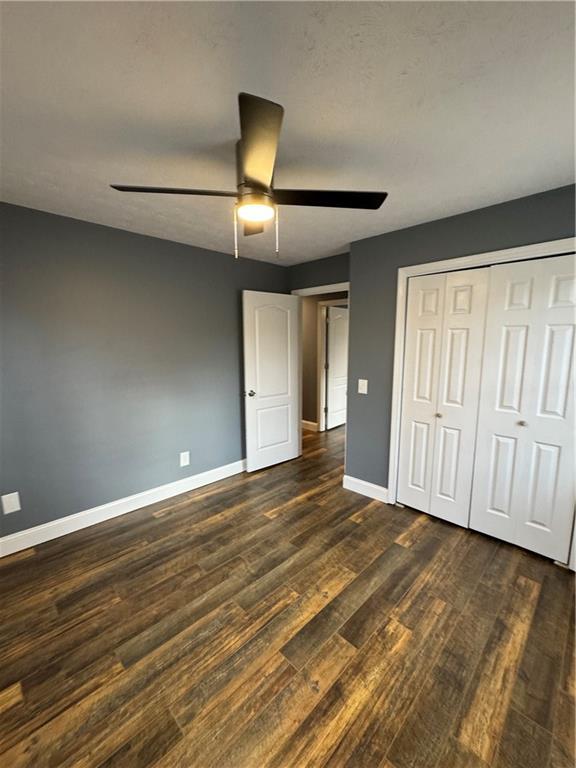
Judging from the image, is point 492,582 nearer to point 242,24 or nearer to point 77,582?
point 77,582

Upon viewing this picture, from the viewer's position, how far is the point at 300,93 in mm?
1163

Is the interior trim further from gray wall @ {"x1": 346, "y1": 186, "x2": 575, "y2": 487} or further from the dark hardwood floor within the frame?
the dark hardwood floor

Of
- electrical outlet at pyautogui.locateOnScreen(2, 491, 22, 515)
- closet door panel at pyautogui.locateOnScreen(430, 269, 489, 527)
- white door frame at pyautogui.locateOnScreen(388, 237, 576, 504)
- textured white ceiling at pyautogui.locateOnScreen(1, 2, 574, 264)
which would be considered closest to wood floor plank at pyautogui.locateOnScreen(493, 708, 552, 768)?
closet door panel at pyautogui.locateOnScreen(430, 269, 489, 527)

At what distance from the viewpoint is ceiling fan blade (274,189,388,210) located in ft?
4.30

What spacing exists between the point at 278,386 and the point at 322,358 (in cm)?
153

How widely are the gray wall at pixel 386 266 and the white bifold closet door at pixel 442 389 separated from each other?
181 mm

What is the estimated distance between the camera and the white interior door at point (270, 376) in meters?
3.41

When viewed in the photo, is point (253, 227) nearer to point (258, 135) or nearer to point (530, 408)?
point (258, 135)

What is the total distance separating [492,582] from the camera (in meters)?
1.95

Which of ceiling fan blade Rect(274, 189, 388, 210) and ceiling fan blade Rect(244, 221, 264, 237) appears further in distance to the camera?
ceiling fan blade Rect(244, 221, 264, 237)

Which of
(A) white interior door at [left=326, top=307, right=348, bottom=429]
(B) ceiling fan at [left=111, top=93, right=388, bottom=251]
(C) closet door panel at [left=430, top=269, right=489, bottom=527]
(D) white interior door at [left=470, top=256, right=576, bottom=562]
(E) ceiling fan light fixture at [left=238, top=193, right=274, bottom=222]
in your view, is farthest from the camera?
(A) white interior door at [left=326, top=307, right=348, bottom=429]

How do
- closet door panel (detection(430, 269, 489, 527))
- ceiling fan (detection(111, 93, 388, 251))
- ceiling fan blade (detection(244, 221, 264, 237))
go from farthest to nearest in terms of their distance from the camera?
closet door panel (detection(430, 269, 489, 527))
ceiling fan blade (detection(244, 221, 264, 237))
ceiling fan (detection(111, 93, 388, 251))

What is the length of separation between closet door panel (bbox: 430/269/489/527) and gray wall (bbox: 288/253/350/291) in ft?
4.07

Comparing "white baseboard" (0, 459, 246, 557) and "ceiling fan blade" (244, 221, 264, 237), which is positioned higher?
"ceiling fan blade" (244, 221, 264, 237)
